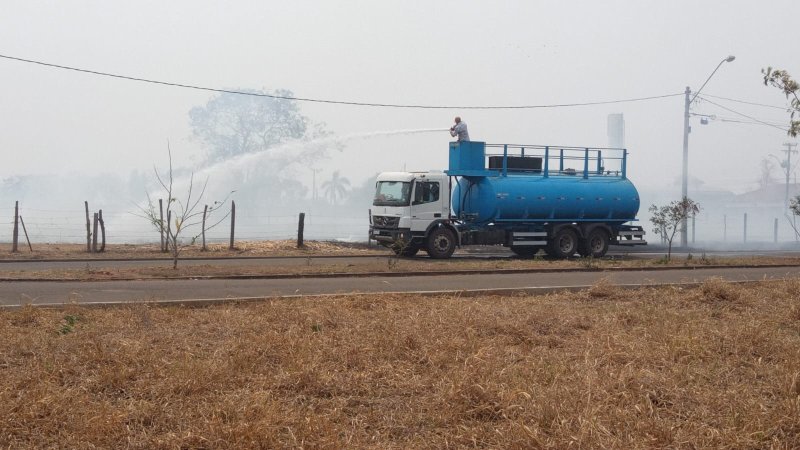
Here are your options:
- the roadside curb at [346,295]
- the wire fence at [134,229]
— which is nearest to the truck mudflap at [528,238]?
the roadside curb at [346,295]

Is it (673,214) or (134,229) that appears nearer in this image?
(673,214)

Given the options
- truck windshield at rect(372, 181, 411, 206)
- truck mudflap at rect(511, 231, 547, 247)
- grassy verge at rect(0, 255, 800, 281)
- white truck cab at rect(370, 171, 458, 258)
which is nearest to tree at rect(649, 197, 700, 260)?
truck mudflap at rect(511, 231, 547, 247)

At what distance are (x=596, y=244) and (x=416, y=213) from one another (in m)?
7.52

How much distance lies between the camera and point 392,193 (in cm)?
2786

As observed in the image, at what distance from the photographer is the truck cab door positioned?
1077 inches

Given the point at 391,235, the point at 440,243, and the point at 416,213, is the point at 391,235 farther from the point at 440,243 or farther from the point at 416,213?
the point at 440,243

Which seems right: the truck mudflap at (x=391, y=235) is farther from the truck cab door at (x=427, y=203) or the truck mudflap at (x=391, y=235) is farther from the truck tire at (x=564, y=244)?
the truck tire at (x=564, y=244)

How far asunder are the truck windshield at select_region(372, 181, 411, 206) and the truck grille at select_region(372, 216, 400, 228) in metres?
0.49

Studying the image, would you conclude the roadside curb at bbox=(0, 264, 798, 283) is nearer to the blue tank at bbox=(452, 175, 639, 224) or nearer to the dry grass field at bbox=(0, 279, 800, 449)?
the dry grass field at bbox=(0, 279, 800, 449)

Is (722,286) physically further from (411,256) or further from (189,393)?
(411,256)

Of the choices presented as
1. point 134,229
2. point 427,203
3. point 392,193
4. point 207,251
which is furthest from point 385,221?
point 134,229

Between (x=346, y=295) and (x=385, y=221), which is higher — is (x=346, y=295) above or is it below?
below

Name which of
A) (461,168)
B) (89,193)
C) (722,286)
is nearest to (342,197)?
(89,193)

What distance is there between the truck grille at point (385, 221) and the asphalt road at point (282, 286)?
8.18 m
